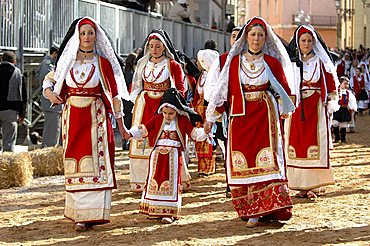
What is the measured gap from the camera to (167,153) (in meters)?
10.0

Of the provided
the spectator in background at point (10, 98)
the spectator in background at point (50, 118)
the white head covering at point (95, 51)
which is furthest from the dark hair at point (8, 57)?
the white head covering at point (95, 51)

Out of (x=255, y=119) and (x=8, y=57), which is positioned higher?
(x=8, y=57)

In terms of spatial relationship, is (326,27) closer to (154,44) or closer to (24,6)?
(24,6)

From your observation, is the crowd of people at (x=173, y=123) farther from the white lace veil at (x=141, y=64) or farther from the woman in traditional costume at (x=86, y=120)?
the white lace veil at (x=141, y=64)

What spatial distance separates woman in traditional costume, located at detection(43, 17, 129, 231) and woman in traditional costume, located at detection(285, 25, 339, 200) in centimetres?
270

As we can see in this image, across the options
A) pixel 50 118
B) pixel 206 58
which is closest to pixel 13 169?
pixel 206 58

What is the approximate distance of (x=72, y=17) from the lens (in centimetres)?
1862

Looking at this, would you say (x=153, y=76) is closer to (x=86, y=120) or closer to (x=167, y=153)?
(x=167, y=153)

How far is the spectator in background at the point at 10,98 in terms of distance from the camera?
14906mm

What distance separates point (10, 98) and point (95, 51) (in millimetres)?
5488

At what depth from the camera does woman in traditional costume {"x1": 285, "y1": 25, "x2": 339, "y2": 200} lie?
1159 cm

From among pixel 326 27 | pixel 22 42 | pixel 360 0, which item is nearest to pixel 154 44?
pixel 22 42

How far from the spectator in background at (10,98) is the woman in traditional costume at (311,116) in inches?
185

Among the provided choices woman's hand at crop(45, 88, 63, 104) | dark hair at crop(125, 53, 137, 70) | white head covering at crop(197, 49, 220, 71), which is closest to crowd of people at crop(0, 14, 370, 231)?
woman's hand at crop(45, 88, 63, 104)
